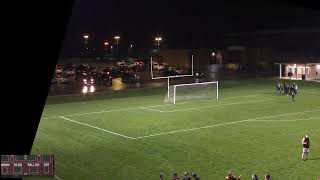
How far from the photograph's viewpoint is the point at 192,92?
49.0 meters

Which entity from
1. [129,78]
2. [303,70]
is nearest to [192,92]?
[129,78]

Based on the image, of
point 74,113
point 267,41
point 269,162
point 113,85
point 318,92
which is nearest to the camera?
point 269,162

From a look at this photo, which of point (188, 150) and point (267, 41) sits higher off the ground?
point (267, 41)

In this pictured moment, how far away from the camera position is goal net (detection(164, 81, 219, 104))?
4591 cm

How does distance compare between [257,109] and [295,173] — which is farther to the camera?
[257,109]

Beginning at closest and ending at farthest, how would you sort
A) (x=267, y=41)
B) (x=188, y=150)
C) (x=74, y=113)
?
(x=188, y=150), (x=74, y=113), (x=267, y=41)

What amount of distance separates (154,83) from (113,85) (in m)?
5.55

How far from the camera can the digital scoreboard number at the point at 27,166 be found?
12844mm

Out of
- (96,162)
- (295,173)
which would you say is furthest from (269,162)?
(96,162)

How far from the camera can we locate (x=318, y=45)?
7950cm

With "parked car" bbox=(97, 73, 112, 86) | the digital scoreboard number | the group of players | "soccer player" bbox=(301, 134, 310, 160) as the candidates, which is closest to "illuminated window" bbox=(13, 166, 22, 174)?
the digital scoreboard number

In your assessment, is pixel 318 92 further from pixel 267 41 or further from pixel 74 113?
pixel 267 41

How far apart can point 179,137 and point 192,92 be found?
2122 cm

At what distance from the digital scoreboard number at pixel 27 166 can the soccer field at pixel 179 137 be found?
575 cm
